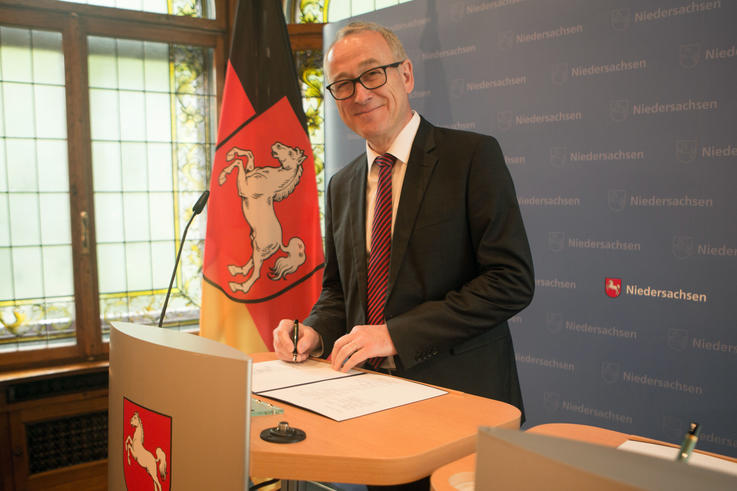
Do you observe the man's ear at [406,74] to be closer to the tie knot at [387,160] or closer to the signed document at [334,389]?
the tie knot at [387,160]

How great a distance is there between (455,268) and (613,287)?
1.19 meters

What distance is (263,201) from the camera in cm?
301

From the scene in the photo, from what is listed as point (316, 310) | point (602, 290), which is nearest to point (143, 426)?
point (316, 310)

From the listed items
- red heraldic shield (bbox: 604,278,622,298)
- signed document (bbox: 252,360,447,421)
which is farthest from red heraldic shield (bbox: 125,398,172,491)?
red heraldic shield (bbox: 604,278,622,298)

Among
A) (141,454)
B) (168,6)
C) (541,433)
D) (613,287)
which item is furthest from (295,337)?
(168,6)

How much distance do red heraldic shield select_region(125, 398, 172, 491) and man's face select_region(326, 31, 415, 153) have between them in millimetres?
909

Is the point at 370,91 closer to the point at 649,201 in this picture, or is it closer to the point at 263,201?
the point at 649,201

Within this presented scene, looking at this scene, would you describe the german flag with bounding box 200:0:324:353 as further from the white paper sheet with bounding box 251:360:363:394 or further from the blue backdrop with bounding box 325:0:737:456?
the white paper sheet with bounding box 251:360:363:394

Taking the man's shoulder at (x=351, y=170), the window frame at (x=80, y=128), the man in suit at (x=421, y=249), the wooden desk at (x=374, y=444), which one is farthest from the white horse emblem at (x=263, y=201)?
the wooden desk at (x=374, y=444)

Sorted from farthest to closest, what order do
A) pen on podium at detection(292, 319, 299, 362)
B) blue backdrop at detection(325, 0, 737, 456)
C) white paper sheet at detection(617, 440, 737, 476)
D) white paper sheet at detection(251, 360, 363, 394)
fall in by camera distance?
blue backdrop at detection(325, 0, 737, 456) → pen on podium at detection(292, 319, 299, 362) → white paper sheet at detection(251, 360, 363, 394) → white paper sheet at detection(617, 440, 737, 476)

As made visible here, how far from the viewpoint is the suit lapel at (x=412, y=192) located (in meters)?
1.46

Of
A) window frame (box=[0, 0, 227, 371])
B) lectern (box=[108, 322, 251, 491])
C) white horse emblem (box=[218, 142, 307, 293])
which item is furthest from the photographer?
window frame (box=[0, 0, 227, 371])

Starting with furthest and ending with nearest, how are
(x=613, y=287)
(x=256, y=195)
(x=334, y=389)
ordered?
(x=256, y=195), (x=613, y=287), (x=334, y=389)

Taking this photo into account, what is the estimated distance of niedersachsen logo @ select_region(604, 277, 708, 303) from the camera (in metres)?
2.16
